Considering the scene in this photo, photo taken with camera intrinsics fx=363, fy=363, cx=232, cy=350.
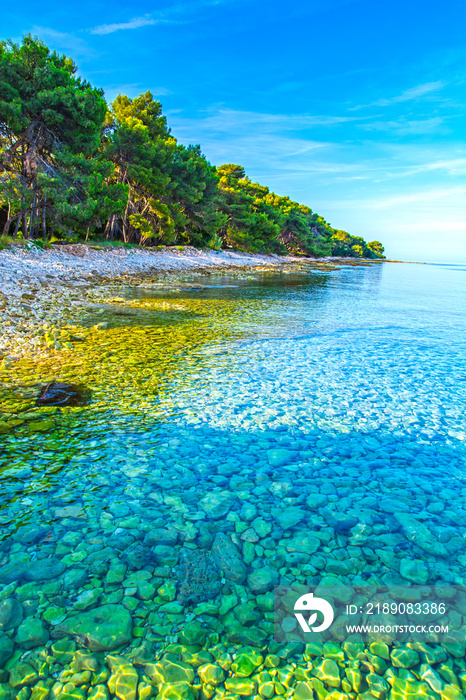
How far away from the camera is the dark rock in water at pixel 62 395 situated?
710 centimetres

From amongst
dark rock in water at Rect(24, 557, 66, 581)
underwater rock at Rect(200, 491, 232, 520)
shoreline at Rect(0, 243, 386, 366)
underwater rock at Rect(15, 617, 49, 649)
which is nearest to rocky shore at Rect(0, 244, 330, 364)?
shoreline at Rect(0, 243, 386, 366)

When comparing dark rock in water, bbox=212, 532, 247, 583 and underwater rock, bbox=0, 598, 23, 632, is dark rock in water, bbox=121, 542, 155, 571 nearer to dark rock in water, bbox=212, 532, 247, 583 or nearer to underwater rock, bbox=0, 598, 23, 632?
dark rock in water, bbox=212, 532, 247, 583

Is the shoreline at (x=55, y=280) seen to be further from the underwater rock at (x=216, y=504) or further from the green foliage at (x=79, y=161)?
the underwater rock at (x=216, y=504)

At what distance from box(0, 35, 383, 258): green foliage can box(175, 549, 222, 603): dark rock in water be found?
1109 inches

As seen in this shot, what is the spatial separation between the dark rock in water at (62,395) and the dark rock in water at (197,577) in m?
4.32

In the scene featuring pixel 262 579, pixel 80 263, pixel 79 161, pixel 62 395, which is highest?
pixel 79 161

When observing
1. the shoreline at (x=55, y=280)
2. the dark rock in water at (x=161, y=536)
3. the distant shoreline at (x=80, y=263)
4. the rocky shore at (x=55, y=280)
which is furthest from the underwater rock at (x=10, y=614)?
the distant shoreline at (x=80, y=263)

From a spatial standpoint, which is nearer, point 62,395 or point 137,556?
point 137,556

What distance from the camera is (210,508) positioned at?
15.2 ft

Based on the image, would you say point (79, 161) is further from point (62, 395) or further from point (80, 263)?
point (62, 395)

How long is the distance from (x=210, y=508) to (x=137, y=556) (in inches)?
42.4

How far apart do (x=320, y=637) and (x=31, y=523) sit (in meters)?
3.31

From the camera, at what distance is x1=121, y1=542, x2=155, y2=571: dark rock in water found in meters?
3.74

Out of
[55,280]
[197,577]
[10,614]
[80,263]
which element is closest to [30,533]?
[10,614]
